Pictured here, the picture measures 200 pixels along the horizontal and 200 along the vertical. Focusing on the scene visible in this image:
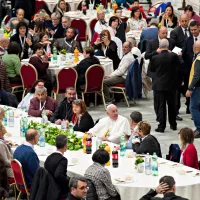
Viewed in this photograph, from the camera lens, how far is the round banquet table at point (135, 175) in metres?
10.4

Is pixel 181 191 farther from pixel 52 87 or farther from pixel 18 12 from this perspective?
pixel 18 12

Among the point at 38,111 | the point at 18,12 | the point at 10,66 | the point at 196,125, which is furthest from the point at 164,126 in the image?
the point at 18,12

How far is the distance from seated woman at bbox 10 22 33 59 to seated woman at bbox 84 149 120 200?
7.83 m

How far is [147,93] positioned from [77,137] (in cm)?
540

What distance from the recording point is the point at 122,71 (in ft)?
53.9

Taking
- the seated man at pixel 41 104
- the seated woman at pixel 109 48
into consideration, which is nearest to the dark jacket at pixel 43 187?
the seated man at pixel 41 104

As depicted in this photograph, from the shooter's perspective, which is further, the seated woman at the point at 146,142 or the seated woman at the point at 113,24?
the seated woman at the point at 113,24

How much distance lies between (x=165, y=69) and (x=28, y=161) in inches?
163

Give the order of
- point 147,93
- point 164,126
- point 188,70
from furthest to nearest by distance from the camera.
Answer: point 147,93 → point 188,70 → point 164,126

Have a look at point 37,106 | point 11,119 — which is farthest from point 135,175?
point 37,106

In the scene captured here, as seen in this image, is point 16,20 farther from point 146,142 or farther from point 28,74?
point 146,142

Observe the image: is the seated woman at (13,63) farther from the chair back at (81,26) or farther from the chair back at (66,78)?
the chair back at (81,26)

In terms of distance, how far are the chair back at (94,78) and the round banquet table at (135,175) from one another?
4.12 m

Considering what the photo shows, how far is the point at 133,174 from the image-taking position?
428 inches
